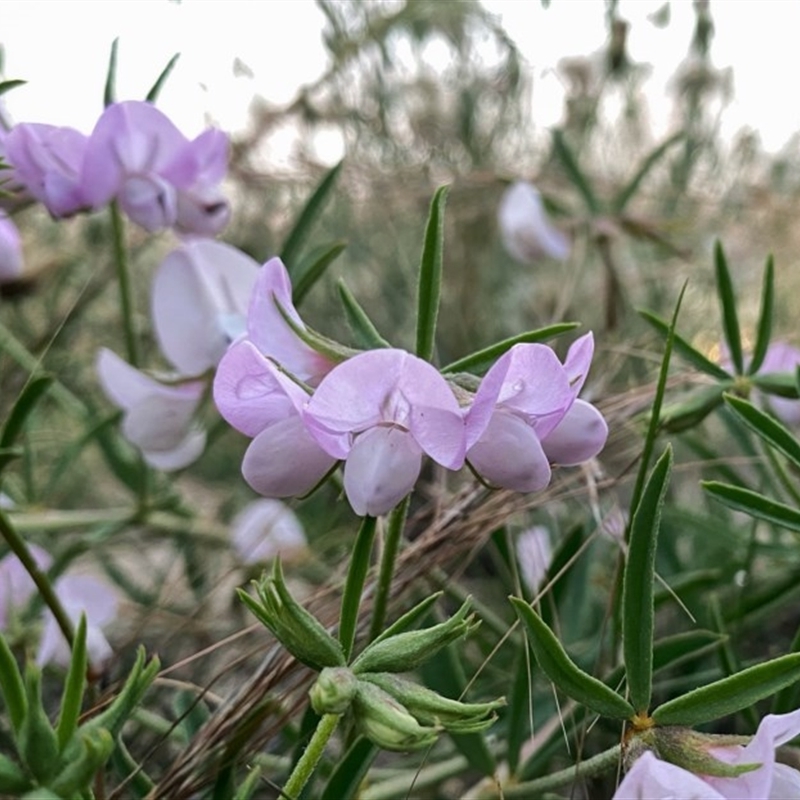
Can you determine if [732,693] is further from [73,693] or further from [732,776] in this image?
[73,693]

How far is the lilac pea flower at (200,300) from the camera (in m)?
0.47

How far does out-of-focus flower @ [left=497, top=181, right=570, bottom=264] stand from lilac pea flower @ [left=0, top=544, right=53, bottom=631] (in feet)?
1.86

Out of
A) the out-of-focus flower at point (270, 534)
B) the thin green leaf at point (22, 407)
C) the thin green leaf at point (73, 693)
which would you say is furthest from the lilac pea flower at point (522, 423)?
the out-of-focus flower at point (270, 534)

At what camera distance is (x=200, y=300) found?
472 millimetres

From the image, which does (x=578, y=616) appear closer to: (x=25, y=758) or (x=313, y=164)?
(x=25, y=758)

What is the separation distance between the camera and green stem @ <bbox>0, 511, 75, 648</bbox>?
342mm

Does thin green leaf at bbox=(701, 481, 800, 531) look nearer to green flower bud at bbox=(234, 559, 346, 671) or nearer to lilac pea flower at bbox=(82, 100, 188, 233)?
green flower bud at bbox=(234, 559, 346, 671)

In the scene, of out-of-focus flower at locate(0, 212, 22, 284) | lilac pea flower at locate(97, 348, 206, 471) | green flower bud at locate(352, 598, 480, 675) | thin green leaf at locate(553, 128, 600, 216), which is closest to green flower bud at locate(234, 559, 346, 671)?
green flower bud at locate(352, 598, 480, 675)

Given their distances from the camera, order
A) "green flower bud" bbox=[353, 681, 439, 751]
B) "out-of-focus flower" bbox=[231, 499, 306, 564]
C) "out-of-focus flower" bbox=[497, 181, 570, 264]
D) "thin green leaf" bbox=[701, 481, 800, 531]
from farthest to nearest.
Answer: "out-of-focus flower" bbox=[497, 181, 570, 264], "out-of-focus flower" bbox=[231, 499, 306, 564], "thin green leaf" bbox=[701, 481, 800, 531], "green flower bud" bbox=[353, 681, 439, 751]

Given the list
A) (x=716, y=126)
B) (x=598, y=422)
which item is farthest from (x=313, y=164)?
(x=598, y=422)

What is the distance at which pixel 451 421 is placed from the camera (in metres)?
0.27

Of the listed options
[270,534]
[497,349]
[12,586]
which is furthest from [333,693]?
[270,534]

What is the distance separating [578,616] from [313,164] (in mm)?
826

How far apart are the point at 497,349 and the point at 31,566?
0.18 metres
